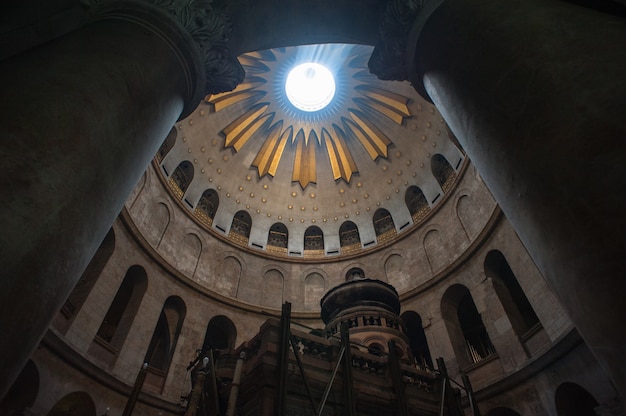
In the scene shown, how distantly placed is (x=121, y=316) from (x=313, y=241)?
11174mm

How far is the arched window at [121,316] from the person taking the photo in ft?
42.4

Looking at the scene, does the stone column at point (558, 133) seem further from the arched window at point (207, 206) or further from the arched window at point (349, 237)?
the arched window at point (349, 237)

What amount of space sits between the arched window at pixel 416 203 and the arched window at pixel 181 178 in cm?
1201

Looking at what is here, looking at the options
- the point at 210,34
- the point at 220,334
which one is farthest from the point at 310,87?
the point at 210,34

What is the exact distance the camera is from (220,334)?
18.7 metres

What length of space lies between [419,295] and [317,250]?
23.5 ft

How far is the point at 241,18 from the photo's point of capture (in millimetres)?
6184

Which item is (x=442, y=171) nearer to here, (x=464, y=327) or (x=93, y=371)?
(x=464, y=327)

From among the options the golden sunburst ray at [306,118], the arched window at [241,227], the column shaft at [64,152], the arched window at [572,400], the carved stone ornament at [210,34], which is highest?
the golden sunburst ray at [306,118]

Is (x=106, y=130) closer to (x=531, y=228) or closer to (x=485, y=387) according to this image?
(x=531, y=228)

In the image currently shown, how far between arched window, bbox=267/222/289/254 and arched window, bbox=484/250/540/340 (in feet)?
37.4

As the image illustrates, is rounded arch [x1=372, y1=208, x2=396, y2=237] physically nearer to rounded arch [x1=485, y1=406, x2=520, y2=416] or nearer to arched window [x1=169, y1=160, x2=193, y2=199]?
rounded arch [x1=485, y1=406, x2=520, y2=416]

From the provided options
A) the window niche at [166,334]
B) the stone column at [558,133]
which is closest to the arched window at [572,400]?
the stone column at [558,133]

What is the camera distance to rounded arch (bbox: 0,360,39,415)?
9914mm
